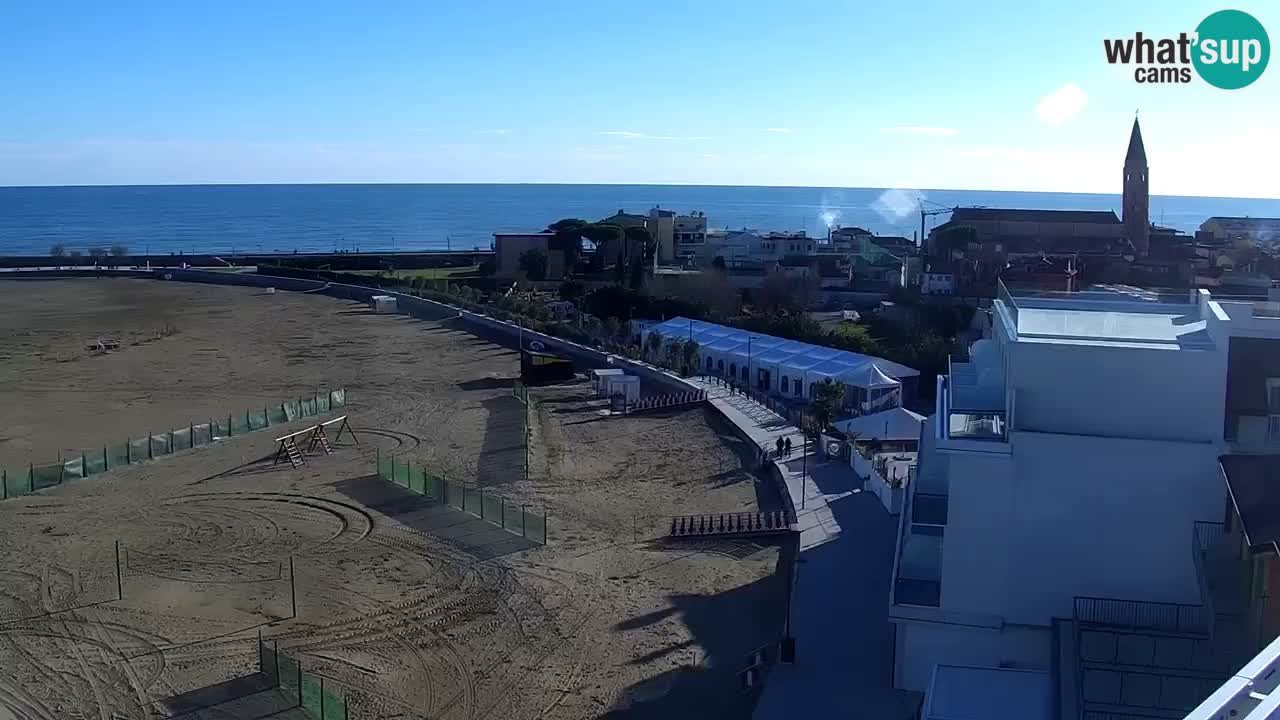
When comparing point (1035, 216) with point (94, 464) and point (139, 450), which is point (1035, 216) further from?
point (94, 464)

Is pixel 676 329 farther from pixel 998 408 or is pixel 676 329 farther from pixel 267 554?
pixel 998 408

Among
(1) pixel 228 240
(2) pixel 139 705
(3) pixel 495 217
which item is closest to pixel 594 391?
(2) pixel 139 705

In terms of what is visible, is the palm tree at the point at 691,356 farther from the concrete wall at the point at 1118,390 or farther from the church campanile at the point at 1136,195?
Answer: the church campanile at the point at 1136,195

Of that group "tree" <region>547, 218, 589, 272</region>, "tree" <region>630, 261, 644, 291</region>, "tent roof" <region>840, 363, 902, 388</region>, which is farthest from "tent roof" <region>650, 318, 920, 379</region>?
"tree" <region>547, 218, 589, 272</region>

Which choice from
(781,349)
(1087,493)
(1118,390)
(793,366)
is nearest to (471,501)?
(1087,493)

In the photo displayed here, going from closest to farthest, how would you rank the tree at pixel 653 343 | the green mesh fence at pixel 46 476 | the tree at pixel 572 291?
the green mesh fence at pixel 46 476
the tree at pixel 653 343
the tree at pixel 572 291

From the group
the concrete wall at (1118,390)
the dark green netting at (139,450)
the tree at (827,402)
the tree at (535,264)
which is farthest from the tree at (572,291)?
the concrete wall at (1118,390)
